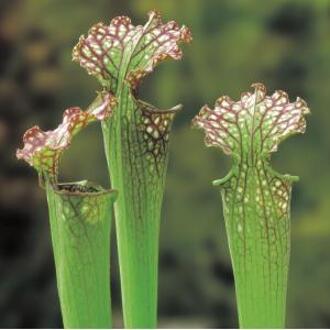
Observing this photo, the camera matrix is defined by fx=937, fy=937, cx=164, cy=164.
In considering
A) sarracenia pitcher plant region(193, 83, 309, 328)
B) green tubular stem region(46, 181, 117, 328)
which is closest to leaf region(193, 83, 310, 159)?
sarracenia pitcher plant region(193, 83, 309, 328)

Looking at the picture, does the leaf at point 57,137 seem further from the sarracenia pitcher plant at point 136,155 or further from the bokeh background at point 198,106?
the bokeh background at point 198,106

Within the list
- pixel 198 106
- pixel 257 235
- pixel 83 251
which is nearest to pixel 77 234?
pixel 83 251

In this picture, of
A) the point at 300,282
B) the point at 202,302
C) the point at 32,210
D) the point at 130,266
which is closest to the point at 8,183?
the point at 32,210

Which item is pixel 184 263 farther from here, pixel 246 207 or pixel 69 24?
pixel 246 207

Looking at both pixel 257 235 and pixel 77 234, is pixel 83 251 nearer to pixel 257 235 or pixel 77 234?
pixel 77 234

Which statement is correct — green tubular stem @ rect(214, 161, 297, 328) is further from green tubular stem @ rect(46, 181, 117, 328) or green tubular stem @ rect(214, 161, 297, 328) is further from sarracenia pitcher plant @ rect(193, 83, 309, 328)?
green tubular stem @ rect(46, 181, 117, 328)
